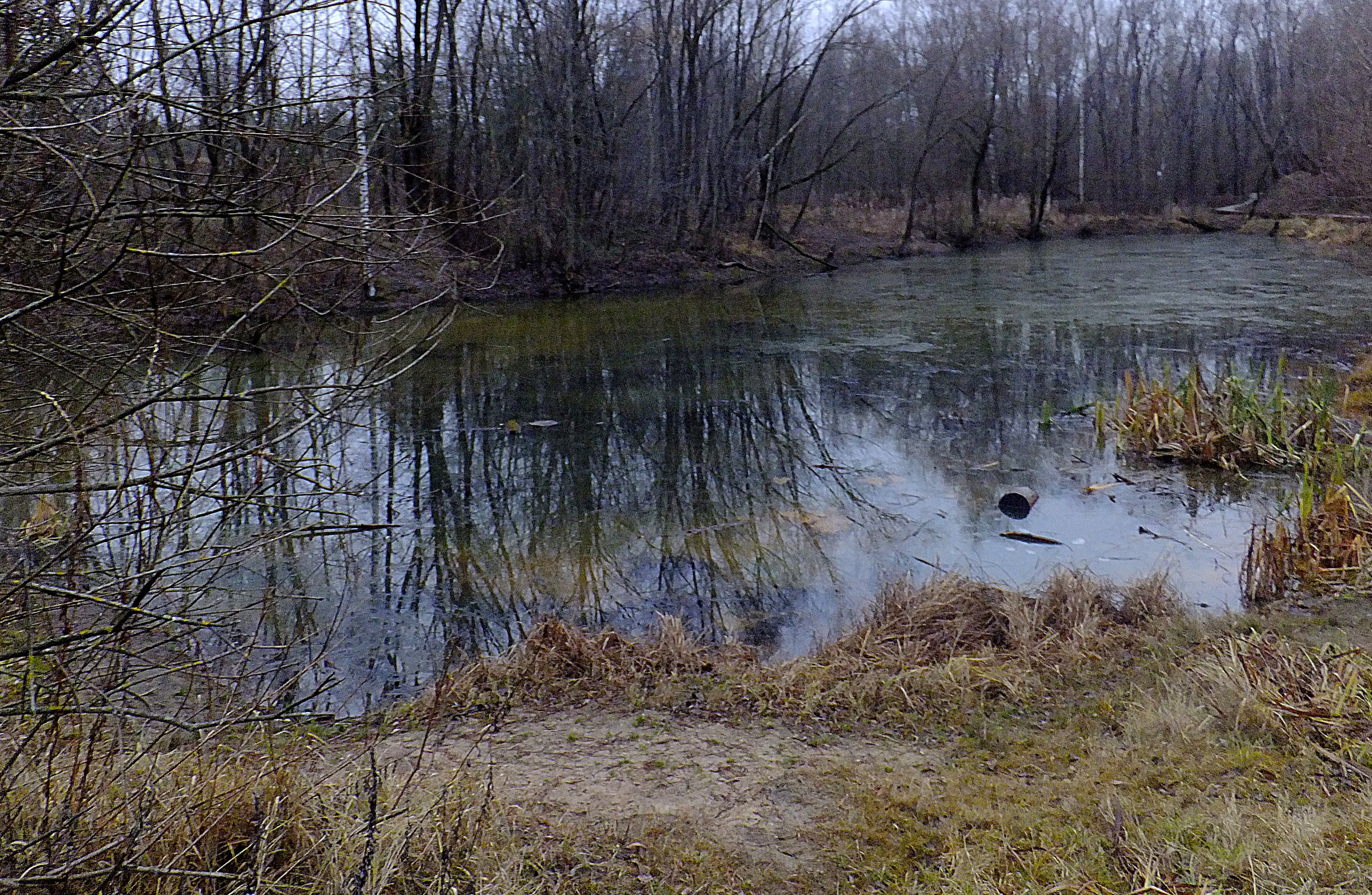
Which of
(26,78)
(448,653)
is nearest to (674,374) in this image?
(448,653)

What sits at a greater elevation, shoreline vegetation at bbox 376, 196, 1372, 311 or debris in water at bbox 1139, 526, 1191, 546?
shoreline vegetation at bbox 376, 196, 1372, 311

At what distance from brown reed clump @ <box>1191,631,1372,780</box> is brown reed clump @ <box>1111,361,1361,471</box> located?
14.7 ft

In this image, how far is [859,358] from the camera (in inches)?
656

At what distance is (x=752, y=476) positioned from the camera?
10555mm

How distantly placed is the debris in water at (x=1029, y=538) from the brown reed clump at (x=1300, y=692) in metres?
2.92

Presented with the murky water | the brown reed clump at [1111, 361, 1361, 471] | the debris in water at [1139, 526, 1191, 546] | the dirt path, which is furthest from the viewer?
the brown reed clump at [1111, 361, 1361, 471]

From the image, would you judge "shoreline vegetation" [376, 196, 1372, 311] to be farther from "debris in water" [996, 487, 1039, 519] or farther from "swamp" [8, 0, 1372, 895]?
"debris in water" [996, 487, 1039, 519]

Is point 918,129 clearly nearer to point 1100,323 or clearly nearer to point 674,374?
point 1100,323

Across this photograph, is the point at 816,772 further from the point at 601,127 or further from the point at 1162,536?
the point at 601,127

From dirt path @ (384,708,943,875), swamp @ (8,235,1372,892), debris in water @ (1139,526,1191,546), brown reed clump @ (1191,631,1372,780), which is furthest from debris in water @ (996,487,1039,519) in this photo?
dirt path @ (384,708,943,875)

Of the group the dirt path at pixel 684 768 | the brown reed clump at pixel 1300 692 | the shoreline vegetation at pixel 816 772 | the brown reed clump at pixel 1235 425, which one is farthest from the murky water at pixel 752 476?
the brown reed clump at pixel 1300 692

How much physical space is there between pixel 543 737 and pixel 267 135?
324cm

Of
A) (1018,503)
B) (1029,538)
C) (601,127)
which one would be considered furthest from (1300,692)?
(601,127)

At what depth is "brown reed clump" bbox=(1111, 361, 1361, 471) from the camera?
31.5 feet
